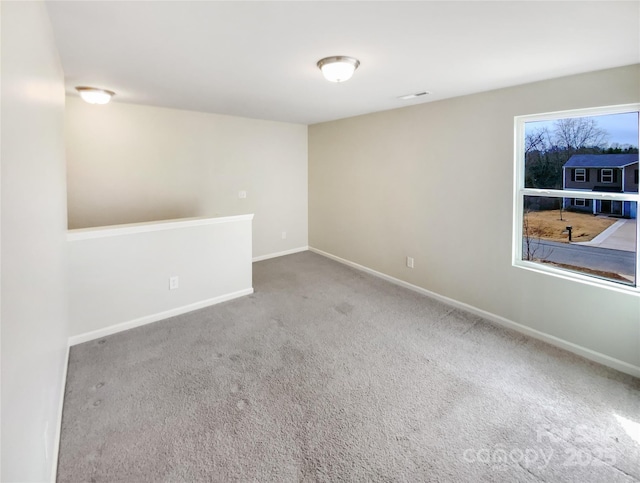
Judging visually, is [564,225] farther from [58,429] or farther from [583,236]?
[58,429]

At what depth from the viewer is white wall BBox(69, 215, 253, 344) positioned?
2.89 meters

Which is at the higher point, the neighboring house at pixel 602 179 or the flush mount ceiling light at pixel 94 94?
the flush mount ceiling light at pixel 94 94

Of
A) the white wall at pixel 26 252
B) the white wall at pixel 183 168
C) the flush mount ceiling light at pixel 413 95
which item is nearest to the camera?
the white wall at pixel 26 252

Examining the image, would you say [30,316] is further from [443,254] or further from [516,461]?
[443,254]

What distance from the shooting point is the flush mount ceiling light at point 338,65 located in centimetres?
229

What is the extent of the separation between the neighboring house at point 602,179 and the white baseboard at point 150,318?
342cm

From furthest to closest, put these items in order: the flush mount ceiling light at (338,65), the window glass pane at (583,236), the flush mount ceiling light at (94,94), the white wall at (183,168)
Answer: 1. the white wall at (183,168)
2. the flush mount ceiling light at (94,94)
3. the window glass pane at (583,236)
4. the flush mount ceiling light at (338,65)

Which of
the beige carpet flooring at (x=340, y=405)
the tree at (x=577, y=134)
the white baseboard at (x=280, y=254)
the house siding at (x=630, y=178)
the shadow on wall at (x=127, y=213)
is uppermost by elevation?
the tree at (x=577, y=134)

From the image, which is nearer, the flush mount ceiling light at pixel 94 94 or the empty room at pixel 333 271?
the empty room at pixel 333 271

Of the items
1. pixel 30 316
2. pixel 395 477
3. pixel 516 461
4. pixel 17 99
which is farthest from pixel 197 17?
pixel 516 461

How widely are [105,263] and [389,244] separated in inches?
127

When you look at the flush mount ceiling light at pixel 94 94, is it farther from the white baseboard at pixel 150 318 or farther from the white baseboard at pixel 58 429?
the white baseboard at pixel 58 429

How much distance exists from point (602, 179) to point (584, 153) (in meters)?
0.26

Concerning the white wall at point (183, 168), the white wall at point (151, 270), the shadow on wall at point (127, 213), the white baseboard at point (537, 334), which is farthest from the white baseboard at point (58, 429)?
the white baseboard at point (537, 334)
